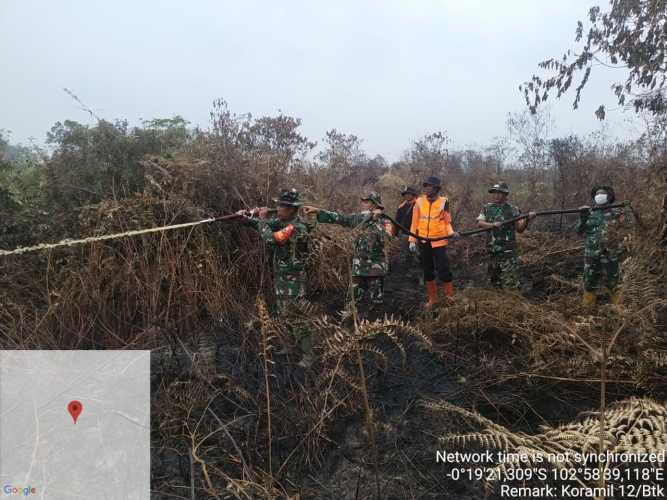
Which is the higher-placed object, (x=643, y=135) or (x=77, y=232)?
(x=643, y=135)

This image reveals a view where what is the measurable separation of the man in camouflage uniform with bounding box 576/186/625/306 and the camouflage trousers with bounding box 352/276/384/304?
2492 mm

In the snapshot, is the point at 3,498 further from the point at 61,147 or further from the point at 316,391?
the point at 61,147

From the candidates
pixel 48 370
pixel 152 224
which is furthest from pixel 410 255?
pixel 48 370

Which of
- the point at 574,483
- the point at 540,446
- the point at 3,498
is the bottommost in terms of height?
the point at 3,498

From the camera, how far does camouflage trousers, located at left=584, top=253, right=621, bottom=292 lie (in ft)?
14.9

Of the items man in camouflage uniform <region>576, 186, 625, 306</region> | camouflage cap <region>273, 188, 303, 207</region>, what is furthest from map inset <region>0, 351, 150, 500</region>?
man in camouflage uniform <region>576, 186, 625, 306</region>

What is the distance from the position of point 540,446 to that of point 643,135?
6.63 metres

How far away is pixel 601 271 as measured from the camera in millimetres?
4641

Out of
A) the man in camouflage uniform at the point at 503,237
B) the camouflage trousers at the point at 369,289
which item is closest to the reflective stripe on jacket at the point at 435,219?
the man in camouflage uniform at the point at 503,237

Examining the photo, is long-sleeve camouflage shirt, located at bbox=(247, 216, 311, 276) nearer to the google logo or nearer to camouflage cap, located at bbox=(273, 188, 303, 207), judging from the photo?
camouflage cap, located at bbox=(273, 188, 303, 207)

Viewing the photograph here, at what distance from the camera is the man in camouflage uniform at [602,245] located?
14.8 feet

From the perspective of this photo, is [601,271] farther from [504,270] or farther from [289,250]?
[289,250]

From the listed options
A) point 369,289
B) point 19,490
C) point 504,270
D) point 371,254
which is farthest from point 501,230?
point 19,490

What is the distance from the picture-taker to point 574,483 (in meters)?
2.03
